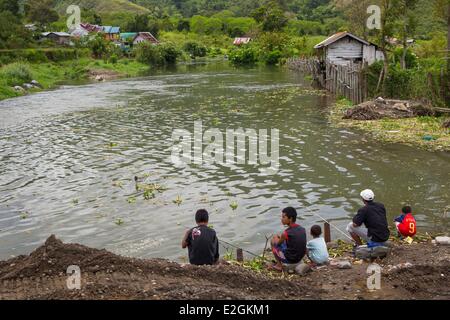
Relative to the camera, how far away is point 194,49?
112 metres

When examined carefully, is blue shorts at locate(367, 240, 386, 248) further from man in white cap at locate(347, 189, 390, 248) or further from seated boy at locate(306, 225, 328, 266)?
seated boy at locate(306, 225, 328, 266)

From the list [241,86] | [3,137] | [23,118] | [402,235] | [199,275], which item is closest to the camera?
[199,275]

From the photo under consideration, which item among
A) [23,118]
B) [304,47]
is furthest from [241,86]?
[304,47]

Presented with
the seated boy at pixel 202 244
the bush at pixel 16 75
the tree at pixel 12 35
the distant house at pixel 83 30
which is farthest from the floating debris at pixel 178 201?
the distant house at pixel 83 30

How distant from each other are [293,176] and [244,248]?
543cm

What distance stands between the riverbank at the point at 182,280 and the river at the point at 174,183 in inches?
90.0

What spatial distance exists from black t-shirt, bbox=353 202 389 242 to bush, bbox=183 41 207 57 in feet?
342

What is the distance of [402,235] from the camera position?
36.2ft

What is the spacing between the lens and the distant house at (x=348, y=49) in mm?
43125

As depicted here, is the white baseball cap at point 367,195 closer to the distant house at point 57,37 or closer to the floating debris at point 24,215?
the floating debris at point 24,215

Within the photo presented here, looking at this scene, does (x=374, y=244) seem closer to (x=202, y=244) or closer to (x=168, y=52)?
(x=202, y=244)

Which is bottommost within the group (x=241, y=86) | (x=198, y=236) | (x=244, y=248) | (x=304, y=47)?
(x=244, y=248)

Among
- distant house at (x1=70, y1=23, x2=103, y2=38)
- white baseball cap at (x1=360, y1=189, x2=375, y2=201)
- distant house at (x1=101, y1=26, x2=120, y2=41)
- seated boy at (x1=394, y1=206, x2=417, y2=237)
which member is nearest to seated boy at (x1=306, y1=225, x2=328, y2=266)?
white baseball cap at (x1=360, y1=189, x2=375, y2=201)

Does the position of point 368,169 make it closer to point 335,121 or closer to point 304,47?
point 335,121
